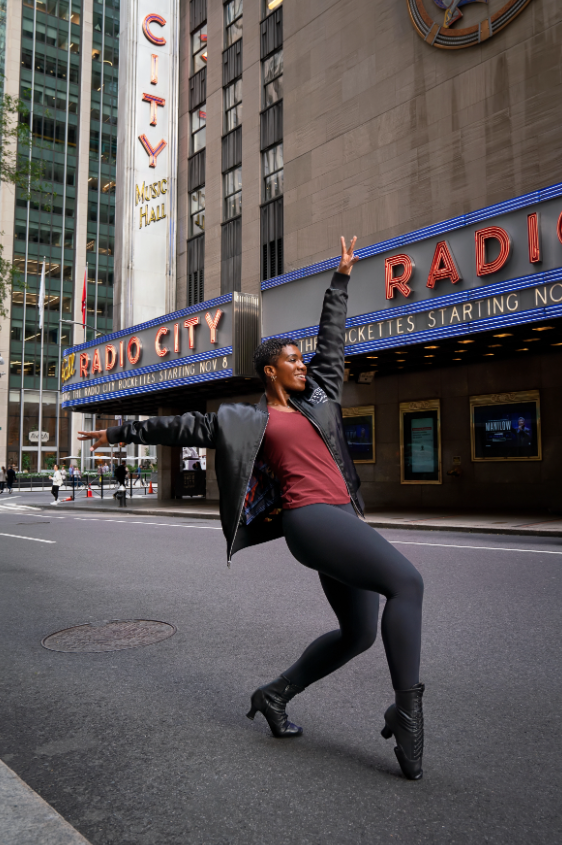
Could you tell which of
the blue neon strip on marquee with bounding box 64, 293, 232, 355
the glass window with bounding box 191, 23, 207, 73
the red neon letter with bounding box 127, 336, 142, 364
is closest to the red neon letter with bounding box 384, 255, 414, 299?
the blue neon strip on marquee with bounding box 64, 293, 232, 355

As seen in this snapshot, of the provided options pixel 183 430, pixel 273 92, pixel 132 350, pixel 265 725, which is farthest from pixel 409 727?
pixel 273 92

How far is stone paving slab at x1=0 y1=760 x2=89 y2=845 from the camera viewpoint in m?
2.38

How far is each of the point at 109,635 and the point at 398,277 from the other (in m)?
12.9

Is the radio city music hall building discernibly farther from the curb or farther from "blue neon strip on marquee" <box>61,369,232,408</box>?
the curb

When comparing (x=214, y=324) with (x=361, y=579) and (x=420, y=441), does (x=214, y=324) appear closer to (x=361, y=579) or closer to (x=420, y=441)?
(x=420, y=441)

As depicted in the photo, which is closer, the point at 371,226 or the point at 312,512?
the point at 312,512

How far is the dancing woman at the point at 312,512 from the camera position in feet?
9.23

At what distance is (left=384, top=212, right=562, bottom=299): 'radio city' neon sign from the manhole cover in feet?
37.3

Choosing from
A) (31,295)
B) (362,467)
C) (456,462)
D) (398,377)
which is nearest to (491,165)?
(398,377)

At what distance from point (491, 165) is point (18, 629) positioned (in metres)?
16.6

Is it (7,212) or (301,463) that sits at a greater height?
(7,212)

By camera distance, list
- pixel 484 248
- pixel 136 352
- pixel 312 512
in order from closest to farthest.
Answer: pixel 312 512 < pixel 484 248 < pixel 136 352

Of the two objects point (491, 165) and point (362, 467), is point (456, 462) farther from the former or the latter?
point (491, 165)

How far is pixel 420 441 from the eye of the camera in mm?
20172
